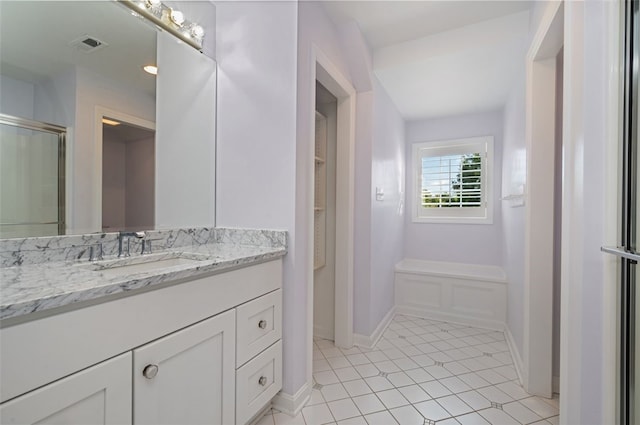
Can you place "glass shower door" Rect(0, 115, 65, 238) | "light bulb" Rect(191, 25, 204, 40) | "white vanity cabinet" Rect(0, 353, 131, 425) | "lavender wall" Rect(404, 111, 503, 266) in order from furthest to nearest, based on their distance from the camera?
"lavender wall" Rect(404, 111, 503, 266) < "light bulb" Rect(191, 25, 204, 40) < "glass shower door" Rect(0, 115, 65, 238) < "white vanity cabinet" Rect(0, 353, 131, 425)

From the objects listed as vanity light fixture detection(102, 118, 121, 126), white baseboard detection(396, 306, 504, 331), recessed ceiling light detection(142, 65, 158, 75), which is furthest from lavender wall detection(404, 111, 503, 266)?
vanity light fixture detection(102, 118, 121, 126)

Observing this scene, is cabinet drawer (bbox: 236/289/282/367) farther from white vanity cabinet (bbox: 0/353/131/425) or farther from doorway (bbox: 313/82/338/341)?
doorway (bbox: 313/82/338/341)

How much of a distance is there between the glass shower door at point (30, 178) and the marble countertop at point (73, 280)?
16cm

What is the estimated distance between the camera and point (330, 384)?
176 centimetres

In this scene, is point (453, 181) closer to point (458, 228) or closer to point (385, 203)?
point (458, 228)

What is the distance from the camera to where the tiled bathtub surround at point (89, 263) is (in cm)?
68

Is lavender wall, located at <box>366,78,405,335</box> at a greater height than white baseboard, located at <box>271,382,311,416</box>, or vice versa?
lavender wall, located at <box>366,78,405,335</box>

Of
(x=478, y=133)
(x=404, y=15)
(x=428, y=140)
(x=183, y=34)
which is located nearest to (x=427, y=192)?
(x=428, y=140)

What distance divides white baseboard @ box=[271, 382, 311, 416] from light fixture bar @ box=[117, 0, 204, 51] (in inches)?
80.7

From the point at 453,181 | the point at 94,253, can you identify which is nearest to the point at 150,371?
the point at 94,253

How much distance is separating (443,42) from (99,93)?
223 cm

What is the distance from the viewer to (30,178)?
1.05m

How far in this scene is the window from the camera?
3363 millimetres

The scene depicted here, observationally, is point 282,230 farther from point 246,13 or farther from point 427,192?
point 427,192
